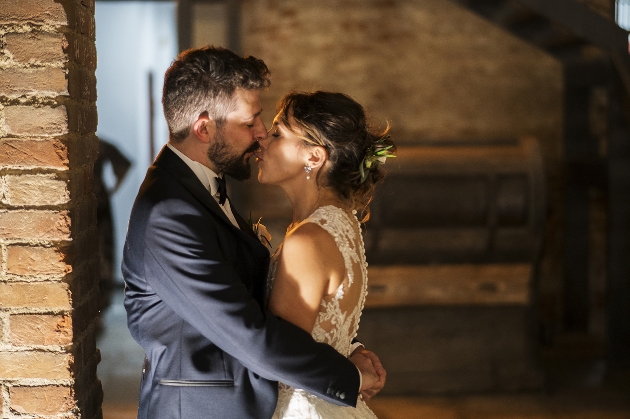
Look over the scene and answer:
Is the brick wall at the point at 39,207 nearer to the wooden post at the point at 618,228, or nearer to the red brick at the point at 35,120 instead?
the red brick at the point at 35,120

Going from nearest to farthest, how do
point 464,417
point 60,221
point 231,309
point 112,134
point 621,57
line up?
point 231,309 < point 60,221 < point 464,417 < point 621,57 < point 112,134

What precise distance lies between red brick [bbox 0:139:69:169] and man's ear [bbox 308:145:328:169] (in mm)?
751

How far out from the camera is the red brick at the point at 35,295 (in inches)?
71.4

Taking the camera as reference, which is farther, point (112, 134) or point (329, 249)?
point (112, 134)

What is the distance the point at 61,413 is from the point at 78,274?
1.23 feet

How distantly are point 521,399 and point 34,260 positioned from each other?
407 centimetres

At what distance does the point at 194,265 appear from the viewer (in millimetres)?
1702

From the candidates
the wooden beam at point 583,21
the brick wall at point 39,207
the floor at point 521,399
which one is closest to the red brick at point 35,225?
the brick wall at point 39,207

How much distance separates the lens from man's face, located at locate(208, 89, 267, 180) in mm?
2012

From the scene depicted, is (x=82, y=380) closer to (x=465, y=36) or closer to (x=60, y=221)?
(x=60, y=221)

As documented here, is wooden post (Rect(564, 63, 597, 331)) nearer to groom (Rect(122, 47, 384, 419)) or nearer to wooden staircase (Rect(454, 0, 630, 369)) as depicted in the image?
wooden staircase (Rect(454, 0, 630, 369))

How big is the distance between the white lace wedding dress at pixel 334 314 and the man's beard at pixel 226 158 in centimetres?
25

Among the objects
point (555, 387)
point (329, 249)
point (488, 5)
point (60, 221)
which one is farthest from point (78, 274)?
point (488, 5)

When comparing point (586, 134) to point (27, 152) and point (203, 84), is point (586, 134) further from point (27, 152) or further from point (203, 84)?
point (27, 152)
